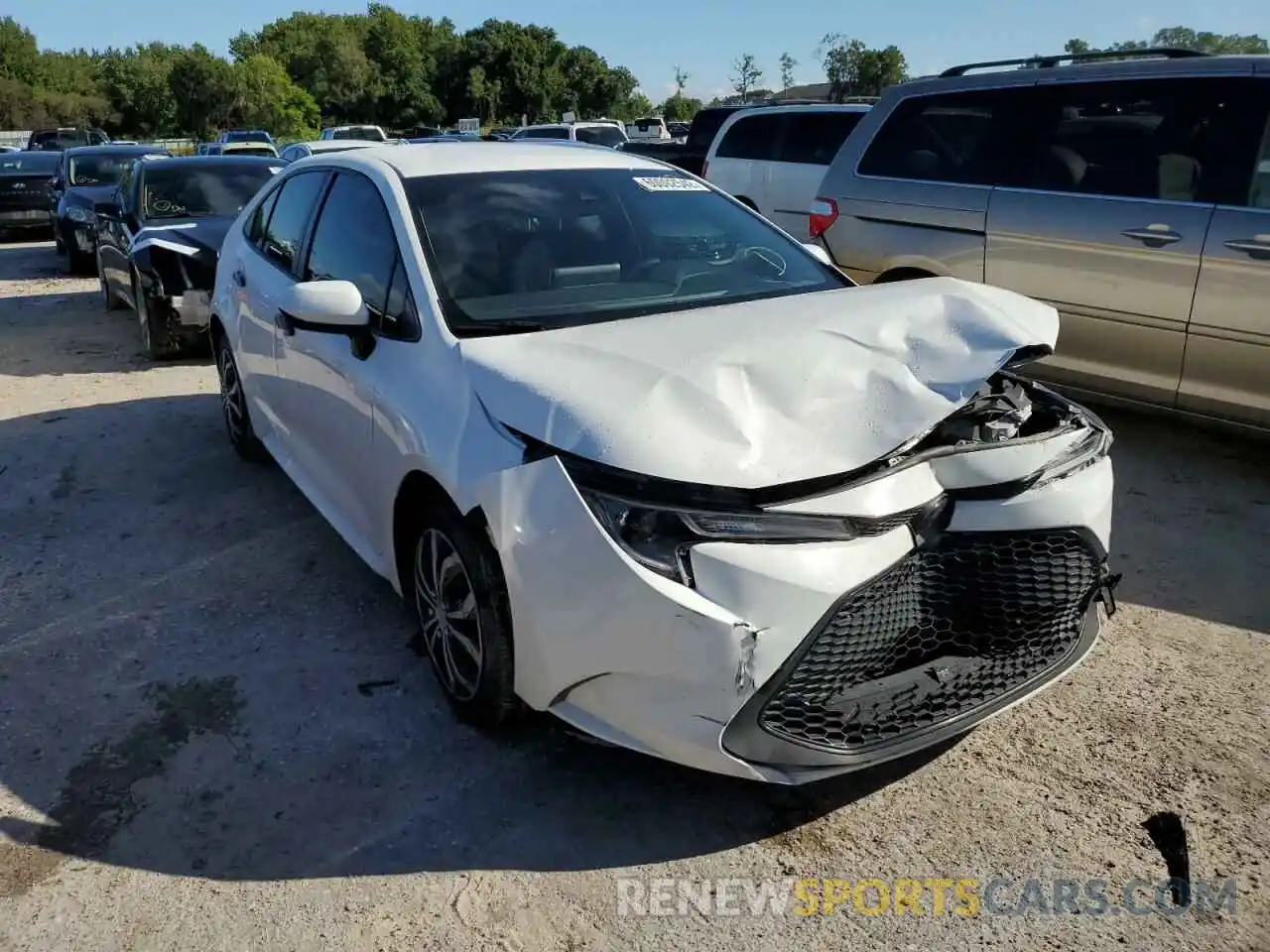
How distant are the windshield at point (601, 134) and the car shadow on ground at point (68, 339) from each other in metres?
15.6

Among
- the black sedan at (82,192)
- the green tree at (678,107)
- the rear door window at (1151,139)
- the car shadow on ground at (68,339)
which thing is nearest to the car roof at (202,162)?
the car shadow on ground at (68,339)

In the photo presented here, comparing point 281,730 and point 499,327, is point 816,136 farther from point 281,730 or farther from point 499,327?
point 281,730

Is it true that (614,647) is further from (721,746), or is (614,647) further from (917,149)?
(917,149)

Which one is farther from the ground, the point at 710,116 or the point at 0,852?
the point at 710,116

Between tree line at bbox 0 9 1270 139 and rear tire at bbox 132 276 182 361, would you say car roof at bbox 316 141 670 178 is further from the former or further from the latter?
tree line at bbox 0 9 1270 139

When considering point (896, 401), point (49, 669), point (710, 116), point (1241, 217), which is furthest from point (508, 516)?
point (710, 116)

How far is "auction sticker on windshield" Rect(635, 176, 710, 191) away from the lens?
4.21m

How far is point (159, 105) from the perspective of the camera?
76062 millimetres

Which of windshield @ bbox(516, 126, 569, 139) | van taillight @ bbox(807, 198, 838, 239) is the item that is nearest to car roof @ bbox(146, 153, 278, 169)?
van taillight @ bbox(807, 198, 838, 239)

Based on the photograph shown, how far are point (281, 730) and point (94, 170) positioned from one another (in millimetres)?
14194

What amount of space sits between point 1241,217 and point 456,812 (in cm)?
438

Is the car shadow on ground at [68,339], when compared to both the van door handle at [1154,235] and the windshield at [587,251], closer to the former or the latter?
the windshield at [587,251]

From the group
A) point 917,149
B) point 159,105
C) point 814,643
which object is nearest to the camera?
point 814,643

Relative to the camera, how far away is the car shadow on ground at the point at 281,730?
279cm
